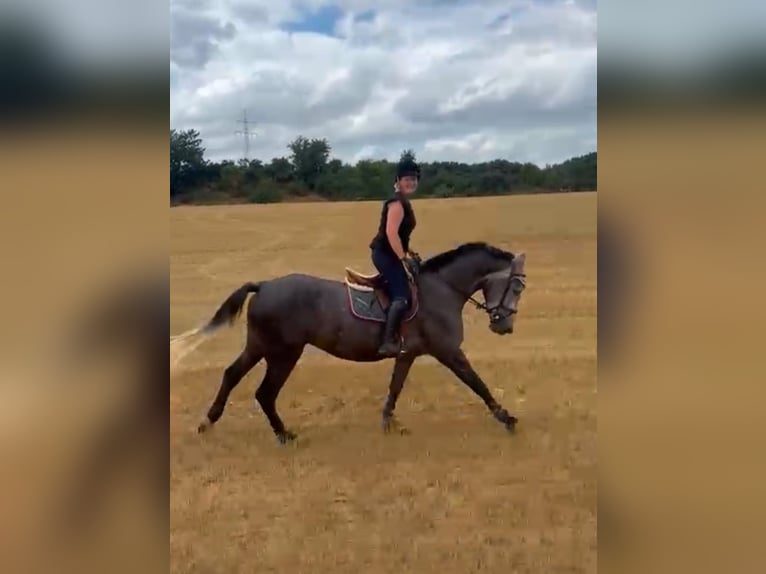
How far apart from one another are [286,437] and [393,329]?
0.79 metres

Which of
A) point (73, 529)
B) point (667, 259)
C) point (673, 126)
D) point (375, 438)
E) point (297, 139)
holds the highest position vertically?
point (297, 139)

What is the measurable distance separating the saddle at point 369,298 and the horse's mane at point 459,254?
0.54 feet

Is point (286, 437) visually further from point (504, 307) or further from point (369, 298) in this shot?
point (504, 307)

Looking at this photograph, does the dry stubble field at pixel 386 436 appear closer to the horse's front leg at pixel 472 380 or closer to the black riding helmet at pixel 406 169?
the horse's front leg at pixel 472 380

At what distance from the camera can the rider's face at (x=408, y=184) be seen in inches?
135

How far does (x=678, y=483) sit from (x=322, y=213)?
2535 millimetres

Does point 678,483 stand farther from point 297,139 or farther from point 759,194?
point 297,139

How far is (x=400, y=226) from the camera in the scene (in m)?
3.60

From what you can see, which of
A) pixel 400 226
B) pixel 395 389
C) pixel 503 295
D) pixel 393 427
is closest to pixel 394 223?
pixel 400 226

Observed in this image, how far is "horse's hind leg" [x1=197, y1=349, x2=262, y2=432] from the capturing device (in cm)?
366

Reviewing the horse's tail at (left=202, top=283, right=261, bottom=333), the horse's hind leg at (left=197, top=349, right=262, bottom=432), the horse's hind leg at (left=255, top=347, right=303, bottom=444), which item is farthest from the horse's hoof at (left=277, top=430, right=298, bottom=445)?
the horse's tail at (left=202, top=283, right=261, bottom=333)

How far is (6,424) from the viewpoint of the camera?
125 centimetres

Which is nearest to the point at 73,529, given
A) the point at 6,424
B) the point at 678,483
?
the point at 6,424

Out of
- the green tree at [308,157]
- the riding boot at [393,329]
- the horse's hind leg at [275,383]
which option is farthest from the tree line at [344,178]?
the horse's hind leg at [275,383]
